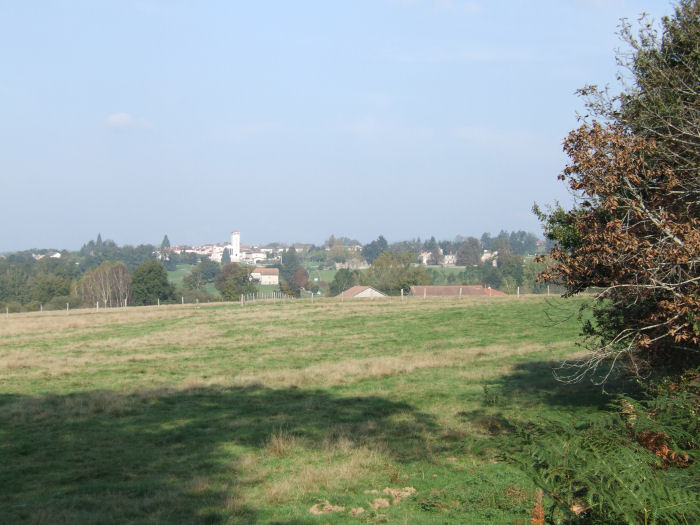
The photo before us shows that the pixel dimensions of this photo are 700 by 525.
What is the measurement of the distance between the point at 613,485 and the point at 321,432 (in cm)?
963

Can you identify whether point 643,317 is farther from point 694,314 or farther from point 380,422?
point 380,422

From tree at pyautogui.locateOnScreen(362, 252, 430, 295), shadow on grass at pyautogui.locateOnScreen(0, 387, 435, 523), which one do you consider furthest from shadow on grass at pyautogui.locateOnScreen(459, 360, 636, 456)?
tree at pyautogui.locateOnScreen(362, 252, 430, 295)

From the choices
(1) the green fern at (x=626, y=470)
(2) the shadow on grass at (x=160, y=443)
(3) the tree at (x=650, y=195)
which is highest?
(3) the tree at (x=650, y=195)

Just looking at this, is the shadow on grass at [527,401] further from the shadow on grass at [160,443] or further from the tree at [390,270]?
the tree at [390,270]

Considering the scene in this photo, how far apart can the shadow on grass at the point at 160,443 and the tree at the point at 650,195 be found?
5144 mm

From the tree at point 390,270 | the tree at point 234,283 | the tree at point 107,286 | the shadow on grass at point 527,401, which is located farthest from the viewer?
the tree at point 390,270

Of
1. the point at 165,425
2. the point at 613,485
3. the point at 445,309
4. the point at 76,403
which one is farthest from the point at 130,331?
the point at 613,485

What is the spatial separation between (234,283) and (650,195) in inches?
4550

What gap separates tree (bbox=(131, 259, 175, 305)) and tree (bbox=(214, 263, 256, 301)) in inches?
431

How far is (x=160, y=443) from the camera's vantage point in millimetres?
13602

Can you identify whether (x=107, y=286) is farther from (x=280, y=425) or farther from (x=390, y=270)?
(x=280, y=425)

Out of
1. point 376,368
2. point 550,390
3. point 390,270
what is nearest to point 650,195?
point 550,390

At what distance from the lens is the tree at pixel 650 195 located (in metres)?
10.3

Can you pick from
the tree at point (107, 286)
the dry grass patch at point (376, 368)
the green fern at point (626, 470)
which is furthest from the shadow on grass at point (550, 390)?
the tree at point (107, 286)
